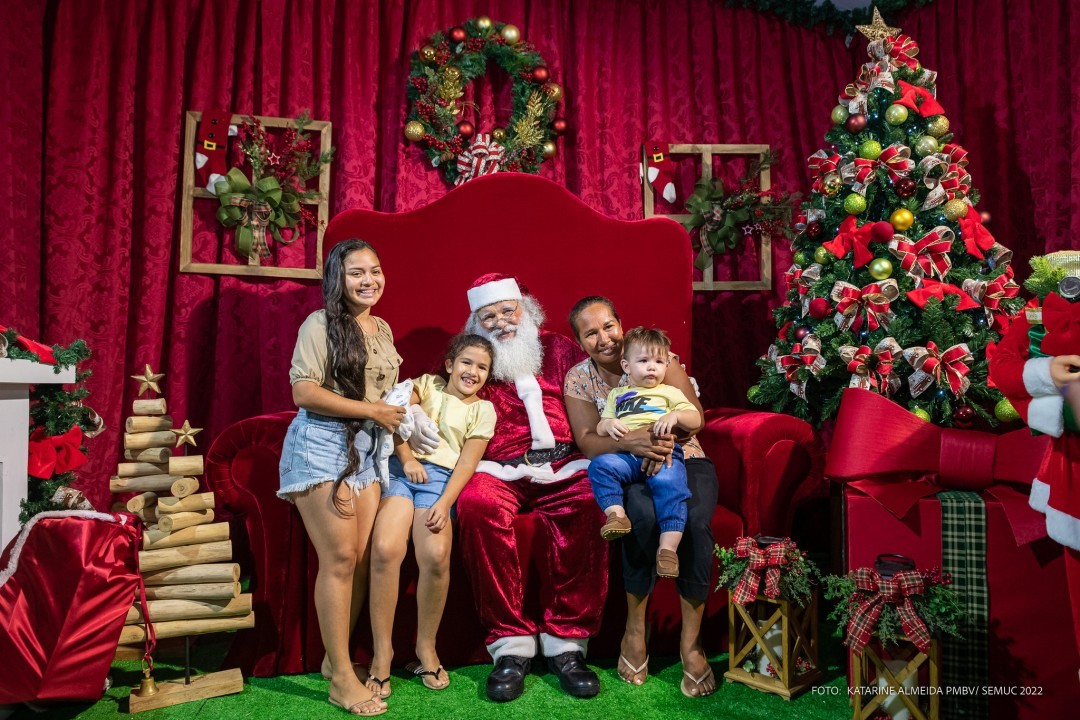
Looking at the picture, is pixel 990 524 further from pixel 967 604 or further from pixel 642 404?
pixel 642 404

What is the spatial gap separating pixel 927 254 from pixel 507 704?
2.79m

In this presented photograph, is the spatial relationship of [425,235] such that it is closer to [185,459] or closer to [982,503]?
[185,459]

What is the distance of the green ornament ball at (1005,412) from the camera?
3364mm

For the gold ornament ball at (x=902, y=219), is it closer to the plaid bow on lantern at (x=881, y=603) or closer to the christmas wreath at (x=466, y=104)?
the plaid bow on lantern at (x=881, y=603)

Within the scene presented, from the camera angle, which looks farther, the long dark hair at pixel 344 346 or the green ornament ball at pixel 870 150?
the green ornament ball at pixel 870 150

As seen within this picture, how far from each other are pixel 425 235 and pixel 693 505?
2066 millimetres

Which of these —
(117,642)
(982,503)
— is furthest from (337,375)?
(982,503)

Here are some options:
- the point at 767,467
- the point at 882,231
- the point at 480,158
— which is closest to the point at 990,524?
the point at 767,467

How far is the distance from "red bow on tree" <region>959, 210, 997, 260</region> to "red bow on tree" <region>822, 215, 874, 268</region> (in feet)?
1.40

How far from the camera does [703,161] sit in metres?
4.89

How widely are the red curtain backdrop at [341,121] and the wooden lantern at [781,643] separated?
2.07 m

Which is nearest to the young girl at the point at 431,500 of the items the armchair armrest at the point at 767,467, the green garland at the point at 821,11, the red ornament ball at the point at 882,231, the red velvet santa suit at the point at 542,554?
the red velvet santa suit at the point at 542,554

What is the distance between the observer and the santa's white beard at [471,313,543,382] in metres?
3.52

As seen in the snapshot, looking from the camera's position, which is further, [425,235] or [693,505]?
[425,235]
